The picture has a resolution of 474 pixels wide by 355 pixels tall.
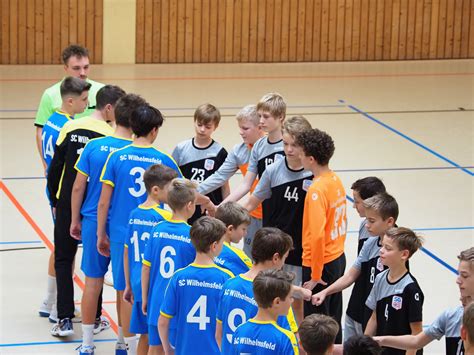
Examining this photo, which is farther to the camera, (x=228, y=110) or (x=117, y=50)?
(x=117, y=50)

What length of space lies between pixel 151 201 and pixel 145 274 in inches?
19.3

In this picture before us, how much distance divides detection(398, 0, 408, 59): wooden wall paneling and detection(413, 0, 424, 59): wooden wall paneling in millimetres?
225

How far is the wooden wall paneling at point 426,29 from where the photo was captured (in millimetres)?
18578

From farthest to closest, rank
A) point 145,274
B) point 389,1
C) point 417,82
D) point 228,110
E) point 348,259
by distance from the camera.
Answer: point 389,1 < point 417,82 < point 228,110 < point 348,259 < point 145,274

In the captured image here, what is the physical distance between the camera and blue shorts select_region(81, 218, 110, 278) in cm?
634

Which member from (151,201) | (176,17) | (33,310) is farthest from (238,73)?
(151,201)

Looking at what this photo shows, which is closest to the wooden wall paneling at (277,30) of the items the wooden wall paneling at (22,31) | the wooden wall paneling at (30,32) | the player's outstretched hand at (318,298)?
the wooden wall paneling at (30,32)

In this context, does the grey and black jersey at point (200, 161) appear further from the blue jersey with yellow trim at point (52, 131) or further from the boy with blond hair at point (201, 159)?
the blue jersey with yellow trim at point (52, 131)

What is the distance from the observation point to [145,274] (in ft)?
17.8

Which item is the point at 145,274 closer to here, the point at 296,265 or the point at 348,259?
the point at 296,265

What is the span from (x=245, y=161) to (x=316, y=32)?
11.8 meters

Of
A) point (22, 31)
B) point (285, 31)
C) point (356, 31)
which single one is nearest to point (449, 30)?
point (356, 31)

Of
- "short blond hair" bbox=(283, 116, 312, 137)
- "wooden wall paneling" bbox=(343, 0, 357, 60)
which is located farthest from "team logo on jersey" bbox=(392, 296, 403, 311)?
"wooden wall paneling" bbox=(343, 0, 357, 60)

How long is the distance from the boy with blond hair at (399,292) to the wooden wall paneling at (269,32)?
522 inches
